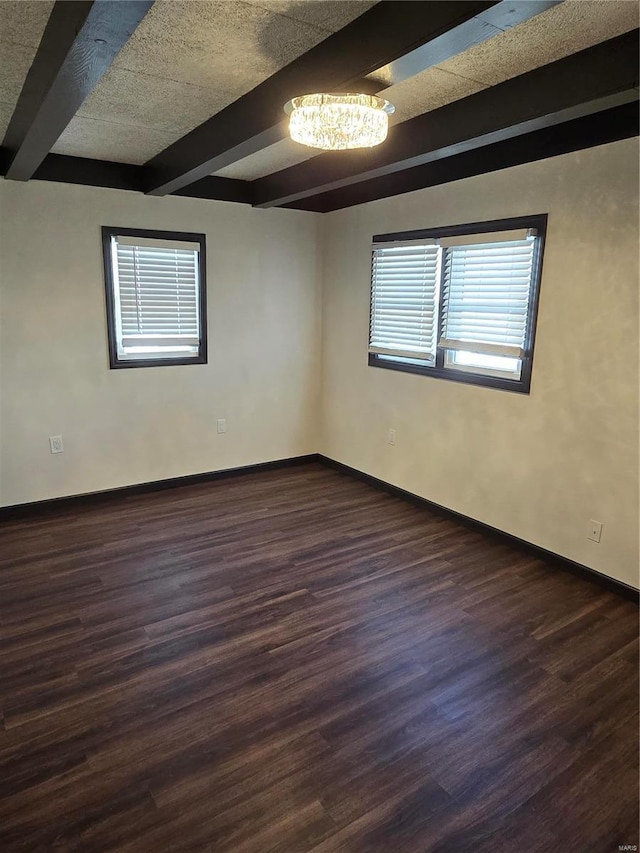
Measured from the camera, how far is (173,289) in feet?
14.5

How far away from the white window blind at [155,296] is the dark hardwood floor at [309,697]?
1.59 metres

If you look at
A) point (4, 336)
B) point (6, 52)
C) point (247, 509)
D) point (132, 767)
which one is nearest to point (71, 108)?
point (6, 52)

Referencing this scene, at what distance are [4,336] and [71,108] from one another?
2.04 m

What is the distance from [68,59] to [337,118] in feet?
3.06

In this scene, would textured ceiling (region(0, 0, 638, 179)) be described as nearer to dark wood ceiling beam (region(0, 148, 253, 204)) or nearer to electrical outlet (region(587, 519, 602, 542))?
dark wood ceiling beam (region(0, 148, 253, 204))

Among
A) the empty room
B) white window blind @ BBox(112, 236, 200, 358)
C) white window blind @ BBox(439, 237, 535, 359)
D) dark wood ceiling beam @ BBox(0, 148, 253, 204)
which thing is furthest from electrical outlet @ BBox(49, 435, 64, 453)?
white window blind @ BBox(439, 237, 535, 359)

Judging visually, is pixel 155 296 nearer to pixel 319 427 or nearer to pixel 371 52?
pixel 319 427

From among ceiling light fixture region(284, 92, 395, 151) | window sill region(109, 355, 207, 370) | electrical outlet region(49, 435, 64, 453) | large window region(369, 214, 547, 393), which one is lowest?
electrical outlet region(49, 435, 64, 453)

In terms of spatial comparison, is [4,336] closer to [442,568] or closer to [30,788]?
[30,788]

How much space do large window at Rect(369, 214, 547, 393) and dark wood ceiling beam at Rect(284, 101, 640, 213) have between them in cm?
34

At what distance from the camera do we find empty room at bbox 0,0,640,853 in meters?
1.82

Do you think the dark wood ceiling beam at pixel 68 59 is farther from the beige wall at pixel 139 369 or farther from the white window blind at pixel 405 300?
the white window blind at pixel 405 300

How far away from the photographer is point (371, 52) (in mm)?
1798

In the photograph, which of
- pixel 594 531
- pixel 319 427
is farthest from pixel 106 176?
pixel 594 531
